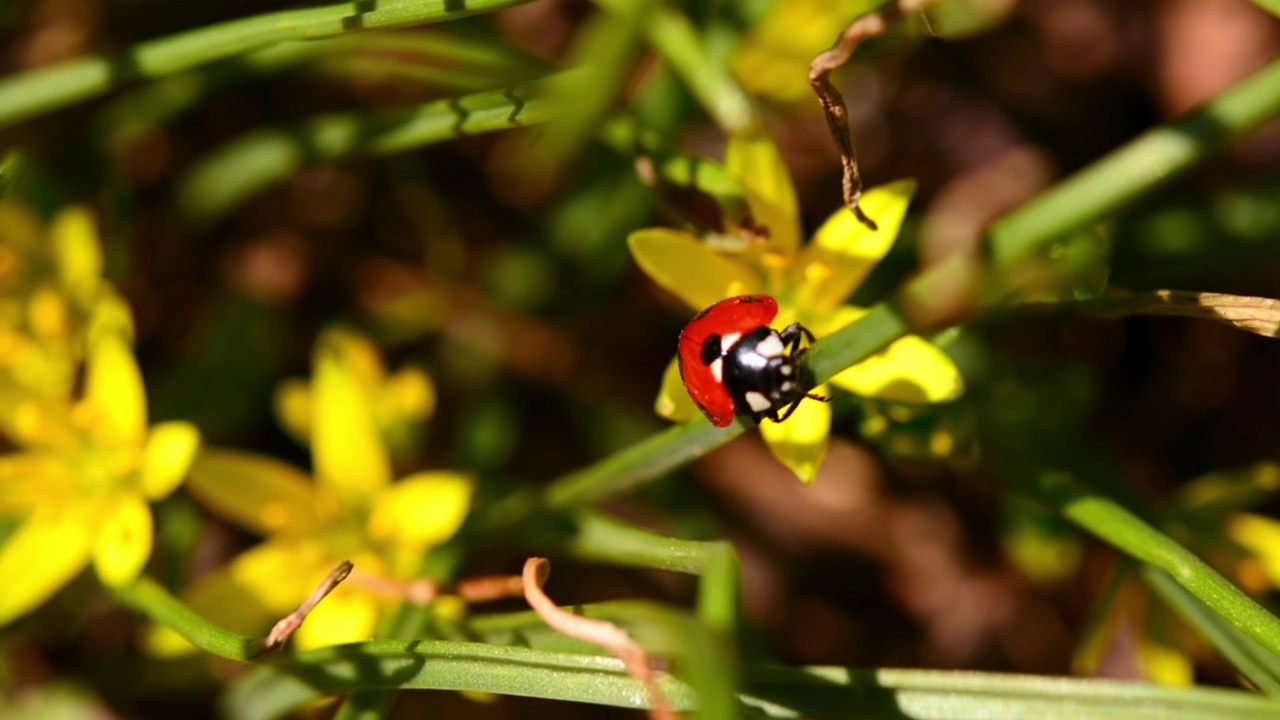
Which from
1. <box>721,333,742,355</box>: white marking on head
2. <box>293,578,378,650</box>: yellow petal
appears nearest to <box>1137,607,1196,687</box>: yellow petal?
<box>721,333,742,355</box>: white marking on head

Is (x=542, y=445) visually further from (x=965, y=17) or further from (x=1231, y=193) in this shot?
(x=1231, y=193)

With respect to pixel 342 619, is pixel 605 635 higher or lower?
higher

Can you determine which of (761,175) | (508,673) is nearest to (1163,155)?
(761,175)

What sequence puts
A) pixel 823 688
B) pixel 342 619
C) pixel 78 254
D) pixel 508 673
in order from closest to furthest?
pixel 508 673 → pixel 823 688 → pixel 342 619 → pixel 78 254

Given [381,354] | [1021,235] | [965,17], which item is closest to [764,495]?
[381,354]

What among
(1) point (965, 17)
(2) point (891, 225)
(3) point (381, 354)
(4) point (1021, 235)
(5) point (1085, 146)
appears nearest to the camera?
(4) point (1021, 235)

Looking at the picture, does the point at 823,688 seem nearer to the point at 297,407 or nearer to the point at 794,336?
the point at 794,336

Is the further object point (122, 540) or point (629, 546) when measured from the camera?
point (122, 540)
